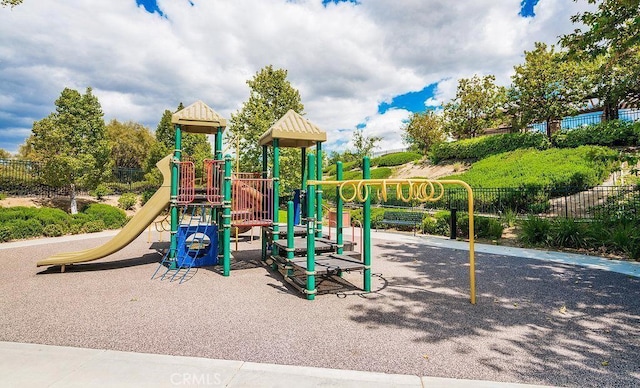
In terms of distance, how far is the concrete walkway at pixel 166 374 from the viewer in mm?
2928

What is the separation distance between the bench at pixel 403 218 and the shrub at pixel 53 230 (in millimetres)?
13006

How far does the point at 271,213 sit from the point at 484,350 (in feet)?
17.9

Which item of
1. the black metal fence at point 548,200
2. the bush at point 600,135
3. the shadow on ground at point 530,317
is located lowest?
the shadow on ground at point 530,317

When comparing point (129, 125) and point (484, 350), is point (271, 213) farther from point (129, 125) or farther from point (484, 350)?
point (129, 125)

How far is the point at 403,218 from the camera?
14672mm

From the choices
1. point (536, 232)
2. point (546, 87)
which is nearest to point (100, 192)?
point (536, 232)

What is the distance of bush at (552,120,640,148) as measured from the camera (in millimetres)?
18531

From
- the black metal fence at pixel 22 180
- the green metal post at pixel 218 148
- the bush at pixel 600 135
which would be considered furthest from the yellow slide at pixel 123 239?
the bush at pixel 600 135

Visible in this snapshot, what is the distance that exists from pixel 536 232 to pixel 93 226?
1709 cm

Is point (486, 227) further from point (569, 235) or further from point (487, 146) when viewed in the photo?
point (487, 146)

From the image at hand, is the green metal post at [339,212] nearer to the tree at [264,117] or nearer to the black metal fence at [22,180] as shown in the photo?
the tree at [264,117]

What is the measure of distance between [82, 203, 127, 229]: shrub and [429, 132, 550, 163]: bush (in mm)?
24808

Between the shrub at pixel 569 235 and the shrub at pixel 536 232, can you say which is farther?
the shrub at pixel 536 232

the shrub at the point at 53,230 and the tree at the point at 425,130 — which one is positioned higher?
the tree at the point at 425,130
